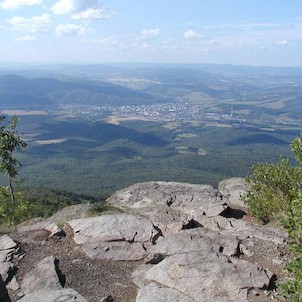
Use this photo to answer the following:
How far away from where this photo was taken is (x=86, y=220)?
92.6 feet

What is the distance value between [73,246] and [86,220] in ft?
9.37

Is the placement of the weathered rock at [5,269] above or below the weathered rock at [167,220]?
below

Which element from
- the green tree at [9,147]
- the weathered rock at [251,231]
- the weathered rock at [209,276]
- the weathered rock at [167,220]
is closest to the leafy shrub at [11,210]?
the green tree at [9,147]

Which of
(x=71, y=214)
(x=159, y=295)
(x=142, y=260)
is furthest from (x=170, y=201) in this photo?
(x=159, y=295)

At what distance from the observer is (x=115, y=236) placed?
25766 millimetres

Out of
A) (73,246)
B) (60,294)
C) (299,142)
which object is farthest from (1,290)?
(299,142)

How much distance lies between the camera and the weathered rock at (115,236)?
79.7 feet

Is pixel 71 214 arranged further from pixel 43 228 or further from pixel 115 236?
pixel 115 236

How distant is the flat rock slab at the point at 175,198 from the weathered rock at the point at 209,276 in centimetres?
1282

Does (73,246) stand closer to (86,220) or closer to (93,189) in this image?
(86,220)

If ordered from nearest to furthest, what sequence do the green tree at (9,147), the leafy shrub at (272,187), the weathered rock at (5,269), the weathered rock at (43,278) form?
1. the weathered rock at (43,278)
2. the weathered rock at (5,269)
3. the leafy shrub at (272,187)
4. the green tree at (9,147)

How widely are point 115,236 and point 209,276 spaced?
27.5 feet

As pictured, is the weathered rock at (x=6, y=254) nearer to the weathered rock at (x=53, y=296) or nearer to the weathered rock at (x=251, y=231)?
the weathered rock at (x=53, y=296)

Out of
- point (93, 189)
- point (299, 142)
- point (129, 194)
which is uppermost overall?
point (299, 142)
